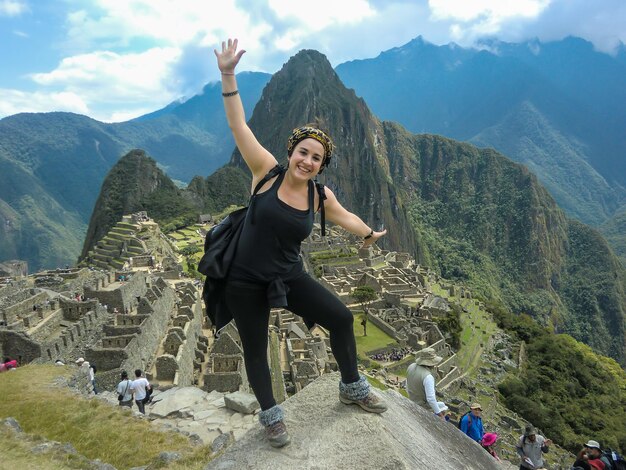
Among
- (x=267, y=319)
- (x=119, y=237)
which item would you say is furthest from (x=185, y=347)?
(x=119, y=237)

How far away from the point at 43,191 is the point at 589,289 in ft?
492

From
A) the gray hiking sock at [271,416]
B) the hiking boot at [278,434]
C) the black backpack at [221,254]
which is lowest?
the hiking boot at [278,434]

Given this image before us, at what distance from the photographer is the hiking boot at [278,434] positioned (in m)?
3.39

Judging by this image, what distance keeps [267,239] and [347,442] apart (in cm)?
163

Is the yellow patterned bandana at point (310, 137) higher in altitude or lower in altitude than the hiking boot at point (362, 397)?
higher

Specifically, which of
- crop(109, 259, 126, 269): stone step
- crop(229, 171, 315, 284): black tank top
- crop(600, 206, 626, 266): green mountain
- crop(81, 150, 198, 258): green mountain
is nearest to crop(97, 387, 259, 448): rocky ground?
crop(229, 171, 315, 284): black tank top

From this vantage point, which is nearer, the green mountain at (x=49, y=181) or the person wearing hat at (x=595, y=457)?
the person wearing hat at (x=595, y=457)

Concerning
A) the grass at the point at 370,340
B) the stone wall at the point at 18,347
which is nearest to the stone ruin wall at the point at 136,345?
the stone wall at the point at 18,347

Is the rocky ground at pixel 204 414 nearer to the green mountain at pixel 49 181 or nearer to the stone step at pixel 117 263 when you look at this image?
the stone step at pixel 117 263

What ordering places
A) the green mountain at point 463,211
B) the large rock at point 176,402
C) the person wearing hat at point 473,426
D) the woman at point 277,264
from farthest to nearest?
the green mountain at point 463,211, the large rock at point 176,402, the person wearing hat at point 473,426, the woman at point 277,264

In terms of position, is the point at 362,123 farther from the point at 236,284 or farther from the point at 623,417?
the point at 236,284

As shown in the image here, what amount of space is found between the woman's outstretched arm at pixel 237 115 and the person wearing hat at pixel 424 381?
2.83 metres

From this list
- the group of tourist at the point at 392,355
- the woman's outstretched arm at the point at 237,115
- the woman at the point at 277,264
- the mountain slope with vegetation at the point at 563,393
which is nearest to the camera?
the woman at the point at 277,264

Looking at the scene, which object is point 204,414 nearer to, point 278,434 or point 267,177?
point 278,434
